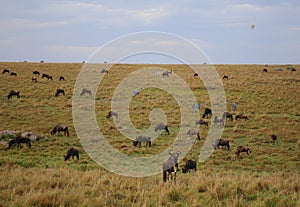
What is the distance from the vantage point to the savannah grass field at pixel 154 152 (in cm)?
811

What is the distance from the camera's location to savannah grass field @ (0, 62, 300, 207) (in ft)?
26.6

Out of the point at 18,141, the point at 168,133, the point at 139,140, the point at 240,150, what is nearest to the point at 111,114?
the point at 168,133

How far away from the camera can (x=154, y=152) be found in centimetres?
1866

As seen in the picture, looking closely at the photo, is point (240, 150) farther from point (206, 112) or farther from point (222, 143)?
point (206, 112)

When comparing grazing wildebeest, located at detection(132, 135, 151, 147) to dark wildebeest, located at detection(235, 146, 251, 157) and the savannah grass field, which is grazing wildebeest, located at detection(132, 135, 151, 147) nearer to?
the savannah grass field

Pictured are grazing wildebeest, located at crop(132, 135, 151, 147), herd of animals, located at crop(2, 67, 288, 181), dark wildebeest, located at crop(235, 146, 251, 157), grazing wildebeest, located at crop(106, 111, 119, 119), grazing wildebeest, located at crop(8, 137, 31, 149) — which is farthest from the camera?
grazing wildebeest, located at crop(106, 111, 119, 119)

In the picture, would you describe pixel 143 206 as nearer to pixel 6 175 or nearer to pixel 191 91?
pixel 6 175

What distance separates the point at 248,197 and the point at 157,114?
71.4 feet

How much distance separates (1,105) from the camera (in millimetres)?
30594

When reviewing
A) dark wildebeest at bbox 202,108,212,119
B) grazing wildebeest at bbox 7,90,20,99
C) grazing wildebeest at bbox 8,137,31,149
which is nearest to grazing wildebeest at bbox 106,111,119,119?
dark wildebeest at bbox 202,108,212,119

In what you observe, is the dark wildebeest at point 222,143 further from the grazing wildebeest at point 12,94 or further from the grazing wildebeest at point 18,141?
the grazing wildebeest at point 12,94

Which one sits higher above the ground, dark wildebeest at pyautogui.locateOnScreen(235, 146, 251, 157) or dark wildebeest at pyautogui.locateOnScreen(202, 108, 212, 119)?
dark wildebeest at pyautogui.locateOnScreen(202, 108, 212, 119)

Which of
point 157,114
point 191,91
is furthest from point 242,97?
point 157,114

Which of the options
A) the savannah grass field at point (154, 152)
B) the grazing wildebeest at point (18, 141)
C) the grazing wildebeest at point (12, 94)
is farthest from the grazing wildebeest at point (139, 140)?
the grazing wildebeest at point (12, 94)
